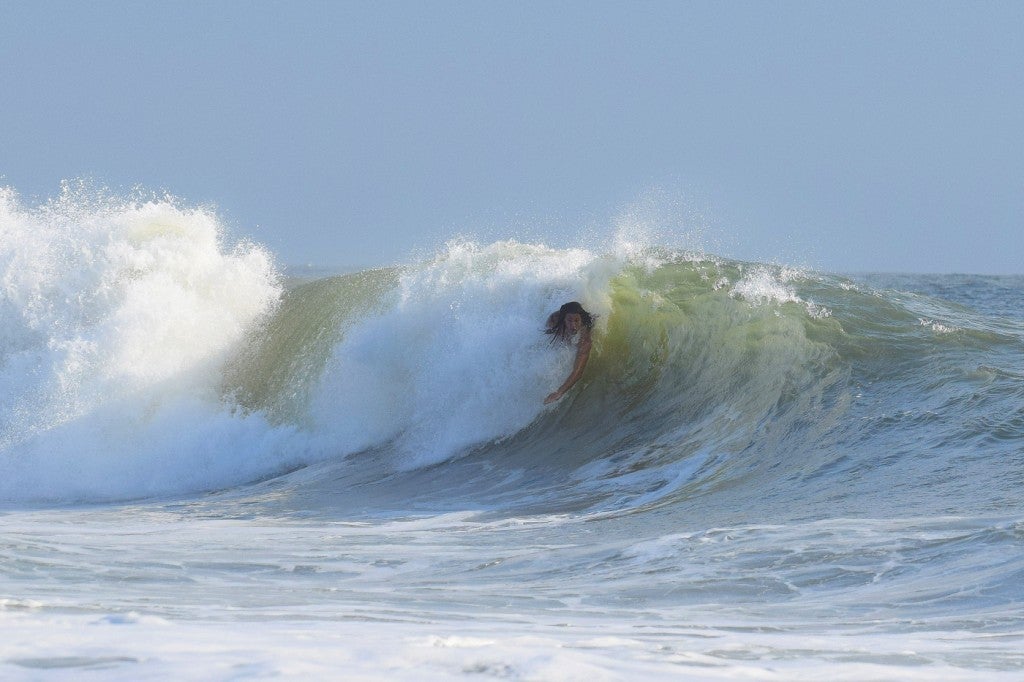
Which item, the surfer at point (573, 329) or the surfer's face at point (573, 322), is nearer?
the surfer at point (573, 329)

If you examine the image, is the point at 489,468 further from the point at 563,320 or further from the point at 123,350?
the point at 123,350

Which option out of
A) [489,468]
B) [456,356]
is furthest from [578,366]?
[489,468]

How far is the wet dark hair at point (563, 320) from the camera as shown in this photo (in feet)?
39.4

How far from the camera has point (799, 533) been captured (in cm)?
627

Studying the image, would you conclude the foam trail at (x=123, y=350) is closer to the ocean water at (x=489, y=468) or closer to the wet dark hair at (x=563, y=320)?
the ocean water at (x=489, y=468)

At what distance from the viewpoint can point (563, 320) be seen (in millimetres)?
12133

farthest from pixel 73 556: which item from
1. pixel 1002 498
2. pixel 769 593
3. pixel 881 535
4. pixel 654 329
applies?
pixel 654 329

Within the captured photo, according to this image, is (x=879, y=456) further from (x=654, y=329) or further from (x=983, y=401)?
(x=654, y=329)

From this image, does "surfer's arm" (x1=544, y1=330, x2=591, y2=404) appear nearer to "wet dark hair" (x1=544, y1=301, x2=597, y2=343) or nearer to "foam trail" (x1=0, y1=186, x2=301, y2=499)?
"wet dark hair" (x1=544, y1=301, x2=597, y2=343)

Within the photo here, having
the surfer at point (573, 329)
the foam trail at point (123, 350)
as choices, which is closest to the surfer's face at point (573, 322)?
the surfer at point (573, 329)

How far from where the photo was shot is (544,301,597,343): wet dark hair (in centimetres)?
1201

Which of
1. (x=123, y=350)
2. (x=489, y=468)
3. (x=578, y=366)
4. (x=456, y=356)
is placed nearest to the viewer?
(x=489, y=468)

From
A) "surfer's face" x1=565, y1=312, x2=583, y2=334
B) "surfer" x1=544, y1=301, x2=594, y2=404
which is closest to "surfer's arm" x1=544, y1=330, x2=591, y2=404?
"surfer" x1=544, y1=301, x2=594, y2=404

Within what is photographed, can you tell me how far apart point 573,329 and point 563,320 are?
141mm
